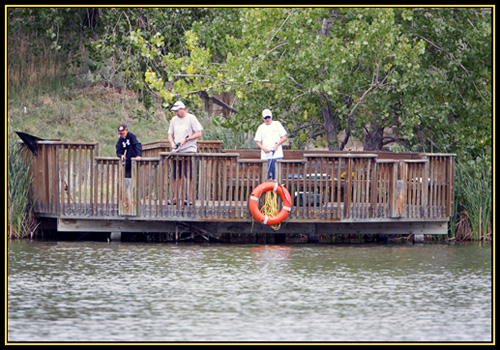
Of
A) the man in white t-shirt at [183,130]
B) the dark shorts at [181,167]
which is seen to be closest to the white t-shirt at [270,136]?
the man in white t-shirt at [183,130]

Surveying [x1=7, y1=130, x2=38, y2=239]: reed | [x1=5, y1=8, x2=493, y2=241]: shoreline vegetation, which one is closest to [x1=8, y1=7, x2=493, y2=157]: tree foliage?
[x1=7, y1=130, x2=38, y2=239]: reed

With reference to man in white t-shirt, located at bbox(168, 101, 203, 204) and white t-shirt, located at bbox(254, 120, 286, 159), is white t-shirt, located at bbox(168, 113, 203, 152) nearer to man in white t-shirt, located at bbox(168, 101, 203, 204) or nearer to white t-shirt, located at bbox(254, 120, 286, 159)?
man in white t-shirt, located at bbox(168, 101, 203, 204)

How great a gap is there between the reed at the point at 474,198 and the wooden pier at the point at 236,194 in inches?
23.4

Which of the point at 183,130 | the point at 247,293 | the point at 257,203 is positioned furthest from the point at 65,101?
the point at 247,293

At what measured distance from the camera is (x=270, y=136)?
16.7 metres

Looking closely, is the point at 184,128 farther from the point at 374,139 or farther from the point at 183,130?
the point at 374,139

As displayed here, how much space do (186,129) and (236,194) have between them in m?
Result: 1.48

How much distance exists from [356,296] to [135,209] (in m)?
5.30

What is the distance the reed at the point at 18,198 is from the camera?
1614cm

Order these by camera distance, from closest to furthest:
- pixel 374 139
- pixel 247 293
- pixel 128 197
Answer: pixel 247 293
pixel 128 197
pixel 374 139

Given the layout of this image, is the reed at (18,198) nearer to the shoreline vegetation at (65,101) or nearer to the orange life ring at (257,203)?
the orange life ring at (257,203)

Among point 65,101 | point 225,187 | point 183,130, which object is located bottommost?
point 225,187

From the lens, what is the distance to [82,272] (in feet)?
43.4

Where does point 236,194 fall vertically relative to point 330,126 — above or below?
below
